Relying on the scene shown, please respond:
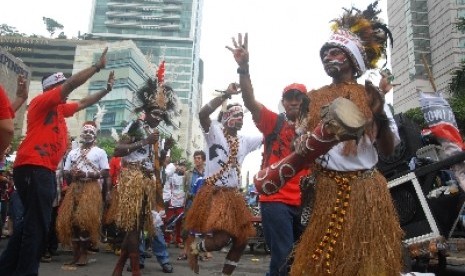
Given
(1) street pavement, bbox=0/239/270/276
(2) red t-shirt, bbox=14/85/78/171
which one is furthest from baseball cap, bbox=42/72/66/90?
(1) street pavement, bbox=0/239/270/276

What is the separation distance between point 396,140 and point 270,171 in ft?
2.66

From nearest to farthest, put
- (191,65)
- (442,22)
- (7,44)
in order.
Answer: (442,22) < (7,44) < (191,65)

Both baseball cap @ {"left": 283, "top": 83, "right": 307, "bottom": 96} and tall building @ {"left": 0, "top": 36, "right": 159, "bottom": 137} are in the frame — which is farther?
tall building @ {"left": 0, "top": 36, "right": 159, "bottom": 137}

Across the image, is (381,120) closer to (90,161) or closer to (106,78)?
(90,161)

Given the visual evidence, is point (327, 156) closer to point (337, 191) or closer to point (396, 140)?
point (337, 191)

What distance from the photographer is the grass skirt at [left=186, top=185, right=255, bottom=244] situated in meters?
4.55

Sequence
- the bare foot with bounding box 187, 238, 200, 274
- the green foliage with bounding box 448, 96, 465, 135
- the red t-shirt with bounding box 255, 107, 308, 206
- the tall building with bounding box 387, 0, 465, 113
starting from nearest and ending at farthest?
the red t-shirt with bounding box 255, 107, 308, 206, the bare foot with bounding box 187, 238, 200, 274, the green foliage with bounding box 448, 96, 465, 135, the tall building with bounding box 387, 0, 465, 113

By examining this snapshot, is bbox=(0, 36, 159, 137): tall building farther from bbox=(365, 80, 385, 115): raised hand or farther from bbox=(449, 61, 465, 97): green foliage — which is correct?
bbox=(365, 80, 385, 115): raised hand

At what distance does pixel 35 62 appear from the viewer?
350 ft

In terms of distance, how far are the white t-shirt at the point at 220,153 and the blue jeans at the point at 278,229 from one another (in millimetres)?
1120

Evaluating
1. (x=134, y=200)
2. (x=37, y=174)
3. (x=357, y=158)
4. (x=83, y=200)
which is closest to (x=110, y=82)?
(x=134, y=200)

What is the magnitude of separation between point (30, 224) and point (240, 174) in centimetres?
240

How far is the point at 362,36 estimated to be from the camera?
2.92 m

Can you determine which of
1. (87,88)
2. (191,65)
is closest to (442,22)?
(87,88)
